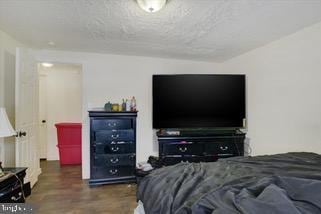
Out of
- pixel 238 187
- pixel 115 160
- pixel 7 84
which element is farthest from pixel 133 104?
pixel 238 187

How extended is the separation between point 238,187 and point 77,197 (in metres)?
2.64

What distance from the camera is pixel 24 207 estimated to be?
201 cm

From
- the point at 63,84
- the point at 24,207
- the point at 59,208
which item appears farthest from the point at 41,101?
the point at 24,207

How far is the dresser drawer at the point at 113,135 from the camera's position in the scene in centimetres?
Result: 351

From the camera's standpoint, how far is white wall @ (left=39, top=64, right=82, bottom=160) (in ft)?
17.1

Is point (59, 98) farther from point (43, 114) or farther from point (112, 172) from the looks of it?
point (112, 172)

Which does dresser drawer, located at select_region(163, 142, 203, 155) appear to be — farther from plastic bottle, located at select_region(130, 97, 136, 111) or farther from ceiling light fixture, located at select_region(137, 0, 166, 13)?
ceiling light fixture, located at select_region(137, 0, 166, 13)

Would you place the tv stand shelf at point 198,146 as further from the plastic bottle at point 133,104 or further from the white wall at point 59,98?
the white wall at point 59,98

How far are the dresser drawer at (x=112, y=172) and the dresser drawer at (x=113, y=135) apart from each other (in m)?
0.46

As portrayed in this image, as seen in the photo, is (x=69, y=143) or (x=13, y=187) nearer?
(x=13, y=187)

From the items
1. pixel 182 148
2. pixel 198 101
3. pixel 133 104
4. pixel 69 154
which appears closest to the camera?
pixel 182 148

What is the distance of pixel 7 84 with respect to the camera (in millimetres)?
2984

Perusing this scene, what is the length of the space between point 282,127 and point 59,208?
3.08 metres

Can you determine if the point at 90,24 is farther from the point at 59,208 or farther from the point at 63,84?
the point at 63,84
